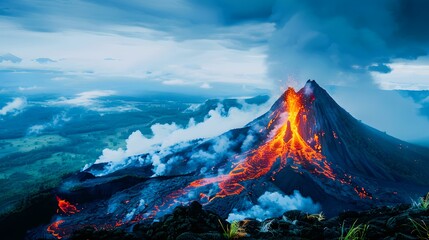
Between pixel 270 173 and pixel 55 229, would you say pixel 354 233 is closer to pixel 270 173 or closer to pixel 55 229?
pixel 270 173

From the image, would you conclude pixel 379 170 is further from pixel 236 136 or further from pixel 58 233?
pixel 58 233

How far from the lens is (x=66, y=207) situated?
215 ft

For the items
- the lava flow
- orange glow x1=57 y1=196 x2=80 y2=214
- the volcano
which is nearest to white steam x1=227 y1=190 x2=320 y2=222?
the volcano

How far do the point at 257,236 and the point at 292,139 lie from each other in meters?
71.0

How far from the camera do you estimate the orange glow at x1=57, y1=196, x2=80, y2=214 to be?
63.8 metres

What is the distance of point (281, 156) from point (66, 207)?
50.9 m

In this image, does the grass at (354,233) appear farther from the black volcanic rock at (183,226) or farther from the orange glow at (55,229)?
the orange glow at (55,229)

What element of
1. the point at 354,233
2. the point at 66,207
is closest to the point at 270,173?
the point at 66,207

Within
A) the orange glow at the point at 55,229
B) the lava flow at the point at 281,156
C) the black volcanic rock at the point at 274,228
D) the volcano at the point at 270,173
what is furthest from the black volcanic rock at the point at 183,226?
the orange glow at the point at 55,229

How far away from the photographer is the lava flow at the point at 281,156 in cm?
6700

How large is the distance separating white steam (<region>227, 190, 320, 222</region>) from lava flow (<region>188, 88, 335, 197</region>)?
699 centimetres

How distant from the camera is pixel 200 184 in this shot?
66688 mm

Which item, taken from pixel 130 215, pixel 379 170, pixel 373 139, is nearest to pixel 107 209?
pixel 130 215

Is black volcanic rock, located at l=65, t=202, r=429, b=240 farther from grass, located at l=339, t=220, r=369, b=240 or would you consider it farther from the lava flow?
the lava flow
